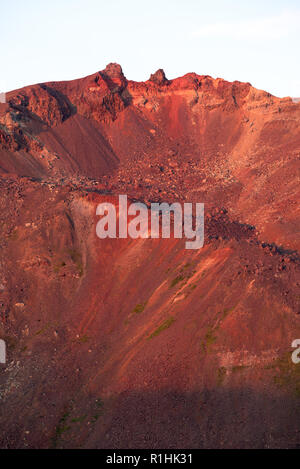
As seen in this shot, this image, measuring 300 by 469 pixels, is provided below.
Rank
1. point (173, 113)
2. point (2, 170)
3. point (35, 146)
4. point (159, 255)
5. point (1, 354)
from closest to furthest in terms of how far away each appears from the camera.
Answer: point (1, 354)
point (159, 255)
point (2, 170)
point (35, 146)
point (173, 113)

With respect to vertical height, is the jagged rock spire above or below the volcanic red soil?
above

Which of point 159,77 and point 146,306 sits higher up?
point 159,77

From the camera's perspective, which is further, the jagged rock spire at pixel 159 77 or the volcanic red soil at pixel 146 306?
the jagged rock spire at pixel 159 77

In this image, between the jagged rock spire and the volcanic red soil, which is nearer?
the volcanic red soil

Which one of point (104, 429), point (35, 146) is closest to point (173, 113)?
point (35, 146)

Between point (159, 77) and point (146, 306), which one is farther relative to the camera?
point (159, 77)

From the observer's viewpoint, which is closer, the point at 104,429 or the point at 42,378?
the point at 104,429

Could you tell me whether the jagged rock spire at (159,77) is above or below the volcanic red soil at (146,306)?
above

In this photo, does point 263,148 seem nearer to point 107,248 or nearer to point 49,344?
point 107,248
